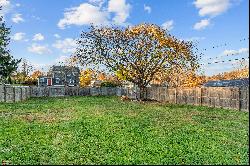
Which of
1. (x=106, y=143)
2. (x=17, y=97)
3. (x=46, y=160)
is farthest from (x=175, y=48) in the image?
(x=46, y=160)

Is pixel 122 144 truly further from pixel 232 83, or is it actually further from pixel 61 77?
pixel 61 77

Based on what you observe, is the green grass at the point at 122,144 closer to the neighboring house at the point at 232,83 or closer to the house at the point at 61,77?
the neighboring house at the point at 232,83

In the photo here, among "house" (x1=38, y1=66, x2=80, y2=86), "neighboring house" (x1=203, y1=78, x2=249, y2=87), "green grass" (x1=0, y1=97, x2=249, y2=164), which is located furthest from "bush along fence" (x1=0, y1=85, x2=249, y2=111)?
"house" (x1=38, y1=66, x2=80, y2=86)

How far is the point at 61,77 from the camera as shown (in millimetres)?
119062

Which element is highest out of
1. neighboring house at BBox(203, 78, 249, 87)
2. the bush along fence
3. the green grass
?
neighboring house at BBox(203, 78, 249, 87)

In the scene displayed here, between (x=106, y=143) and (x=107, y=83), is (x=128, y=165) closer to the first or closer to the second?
(x=106, y=143)

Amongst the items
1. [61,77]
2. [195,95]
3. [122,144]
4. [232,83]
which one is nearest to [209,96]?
[195,95]

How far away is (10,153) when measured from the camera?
13.4m

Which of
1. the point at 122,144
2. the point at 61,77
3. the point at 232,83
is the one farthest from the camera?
the point at 61,77

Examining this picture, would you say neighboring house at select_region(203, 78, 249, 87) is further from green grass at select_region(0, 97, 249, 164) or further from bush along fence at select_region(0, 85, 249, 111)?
green grass at select_region(0, 97, 249, 164)

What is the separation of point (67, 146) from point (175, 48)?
38.0 metres

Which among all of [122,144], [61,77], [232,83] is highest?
[61,77]

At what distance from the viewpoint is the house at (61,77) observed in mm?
116062

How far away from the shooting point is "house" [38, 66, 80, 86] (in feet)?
381
